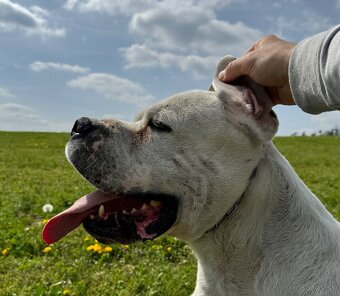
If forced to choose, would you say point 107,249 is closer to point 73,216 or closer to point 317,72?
point 73,216

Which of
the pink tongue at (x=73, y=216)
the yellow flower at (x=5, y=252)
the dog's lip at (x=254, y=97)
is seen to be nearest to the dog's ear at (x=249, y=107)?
the dog's lip at (x=254, y=97)

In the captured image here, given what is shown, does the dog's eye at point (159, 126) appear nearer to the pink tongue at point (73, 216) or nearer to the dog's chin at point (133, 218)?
the dog's chin at point (133, 218)

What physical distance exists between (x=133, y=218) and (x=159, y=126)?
0.61 metres

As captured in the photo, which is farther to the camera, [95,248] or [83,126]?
[95,248]

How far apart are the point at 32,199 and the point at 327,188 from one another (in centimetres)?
674

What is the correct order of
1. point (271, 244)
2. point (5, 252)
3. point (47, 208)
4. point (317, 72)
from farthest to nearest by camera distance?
1. point (47, 208)
2. point (5, 252)
3. point (271, 244)
4. point (317, 72)

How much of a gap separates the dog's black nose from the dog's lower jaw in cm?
99

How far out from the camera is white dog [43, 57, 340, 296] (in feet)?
10.7

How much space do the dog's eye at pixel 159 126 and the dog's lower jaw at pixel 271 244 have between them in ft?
2.02

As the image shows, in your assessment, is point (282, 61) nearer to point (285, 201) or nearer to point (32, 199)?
point (285, 201)

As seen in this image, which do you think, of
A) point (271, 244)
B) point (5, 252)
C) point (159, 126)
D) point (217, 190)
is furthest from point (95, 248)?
point (271, 244)

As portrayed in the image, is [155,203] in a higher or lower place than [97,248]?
higher

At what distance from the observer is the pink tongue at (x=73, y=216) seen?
3.54 meters

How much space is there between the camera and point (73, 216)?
3.60m
